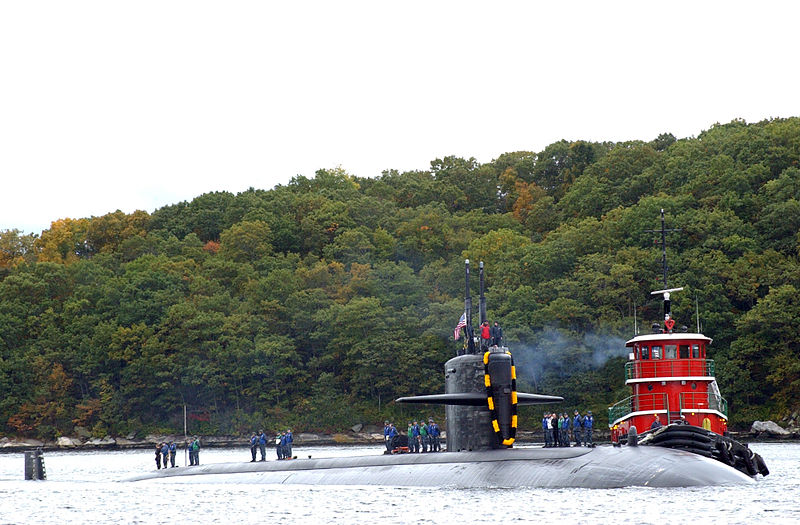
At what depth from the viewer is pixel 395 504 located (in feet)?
84.1

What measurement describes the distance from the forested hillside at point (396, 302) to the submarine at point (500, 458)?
43533mm

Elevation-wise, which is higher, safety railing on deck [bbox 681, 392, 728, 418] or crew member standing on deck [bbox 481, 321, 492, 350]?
crew member standing on deck [bbox 481, 321, 492, 350]

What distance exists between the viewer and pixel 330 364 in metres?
83.9

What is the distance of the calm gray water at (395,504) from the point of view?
2214 centimetres

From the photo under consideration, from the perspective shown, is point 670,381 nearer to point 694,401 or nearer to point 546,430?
point 694,401

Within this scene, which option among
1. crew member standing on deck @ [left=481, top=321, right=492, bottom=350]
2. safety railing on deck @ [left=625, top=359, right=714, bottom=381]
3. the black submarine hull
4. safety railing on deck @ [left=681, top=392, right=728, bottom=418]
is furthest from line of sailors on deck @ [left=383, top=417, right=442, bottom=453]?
safety railing on deck @ [left=681, top=392, right=728, bottom=418]

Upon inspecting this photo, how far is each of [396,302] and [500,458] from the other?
6129cm

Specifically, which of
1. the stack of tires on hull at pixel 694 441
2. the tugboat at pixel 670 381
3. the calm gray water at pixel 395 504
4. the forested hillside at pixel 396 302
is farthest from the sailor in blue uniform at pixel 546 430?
the forested hillside at pixel 396 302

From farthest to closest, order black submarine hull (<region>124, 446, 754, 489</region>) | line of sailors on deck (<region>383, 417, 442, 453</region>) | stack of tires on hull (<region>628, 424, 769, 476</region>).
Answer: line of sailors on deck (<region>383, 417, 442, 453</region>) → stack of tires on hull (<region>628, 424, 769, 476</region>) → black submarine hull (<region>124, 446, 754, 489</region>)

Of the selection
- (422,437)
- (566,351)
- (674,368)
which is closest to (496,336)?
(422,437)

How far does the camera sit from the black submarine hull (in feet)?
77.6

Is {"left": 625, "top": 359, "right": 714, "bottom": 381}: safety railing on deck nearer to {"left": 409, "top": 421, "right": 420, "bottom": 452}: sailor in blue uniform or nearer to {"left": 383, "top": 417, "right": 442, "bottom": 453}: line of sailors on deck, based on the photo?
{"left": 383, "top": 417, "right": 442, "bottom": 453}: line of sailors on deck

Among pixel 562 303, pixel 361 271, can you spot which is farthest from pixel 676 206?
pixel 361 271

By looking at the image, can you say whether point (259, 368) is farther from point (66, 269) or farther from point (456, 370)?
point (456, 370)
